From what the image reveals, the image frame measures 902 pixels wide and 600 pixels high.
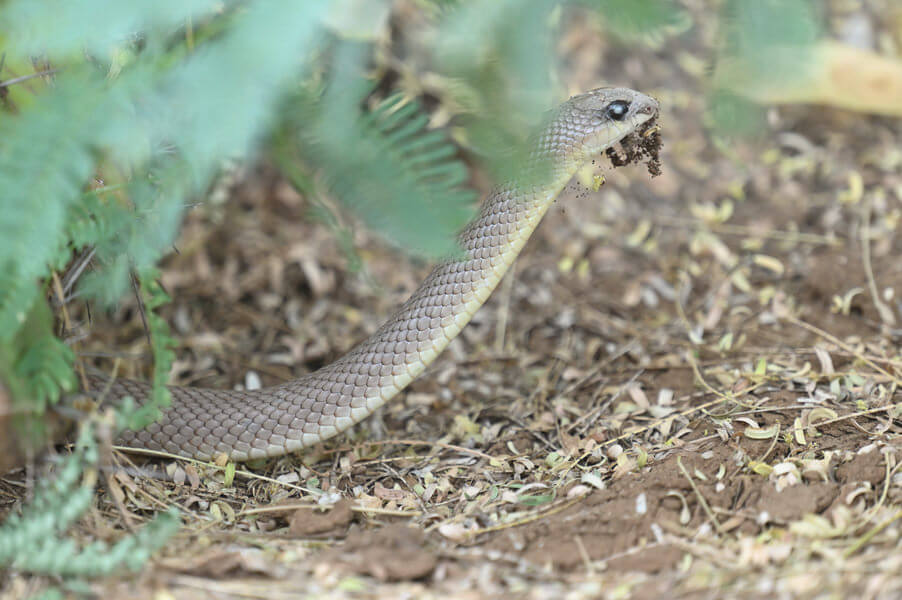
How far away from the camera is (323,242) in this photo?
5.28 meters

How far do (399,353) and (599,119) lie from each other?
4.08 ft


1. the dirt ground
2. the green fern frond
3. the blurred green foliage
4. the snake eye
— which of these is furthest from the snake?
the green fern frond

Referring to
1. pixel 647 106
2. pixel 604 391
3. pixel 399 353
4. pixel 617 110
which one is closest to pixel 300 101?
pixel 399 353

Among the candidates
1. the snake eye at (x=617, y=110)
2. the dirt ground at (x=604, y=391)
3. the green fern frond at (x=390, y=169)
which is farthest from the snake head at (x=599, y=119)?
the green fern frond at (x=390, y=169)

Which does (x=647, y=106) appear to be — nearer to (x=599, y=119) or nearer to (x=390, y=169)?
(x=599, y=119)

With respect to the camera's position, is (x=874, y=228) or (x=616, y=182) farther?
(x=616, y=182)

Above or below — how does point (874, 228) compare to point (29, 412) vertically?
below

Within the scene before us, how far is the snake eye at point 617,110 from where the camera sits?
3264 millimetres

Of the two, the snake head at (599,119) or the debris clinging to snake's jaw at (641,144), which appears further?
the debris clinging to snake's jaw at (641,144)

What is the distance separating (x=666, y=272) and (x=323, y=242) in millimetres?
2167

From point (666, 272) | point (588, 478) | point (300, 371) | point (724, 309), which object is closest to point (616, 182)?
point (666, 272)

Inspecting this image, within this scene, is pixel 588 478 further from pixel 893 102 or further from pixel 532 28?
pixel 893 102

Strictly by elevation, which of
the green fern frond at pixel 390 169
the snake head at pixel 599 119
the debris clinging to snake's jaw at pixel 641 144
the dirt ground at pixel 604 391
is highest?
the green fern frond at pixel 390 169

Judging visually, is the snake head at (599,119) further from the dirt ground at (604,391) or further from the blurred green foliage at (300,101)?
the blurred green foliage at (300,101)
